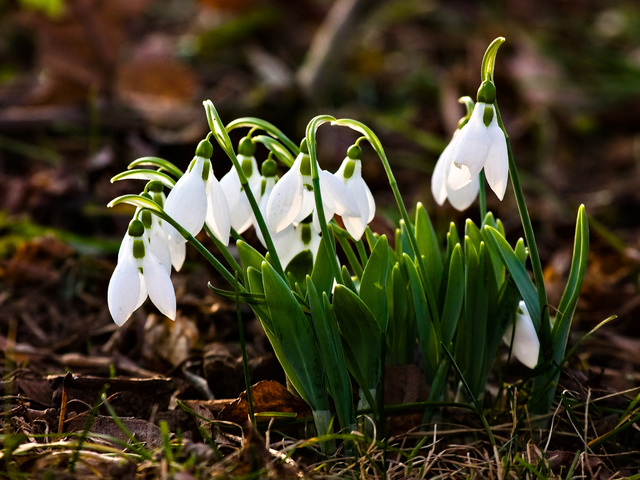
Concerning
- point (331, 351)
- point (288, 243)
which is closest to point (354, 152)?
point (288, 243)

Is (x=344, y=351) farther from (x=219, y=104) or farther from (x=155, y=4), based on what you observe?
(x=155, y=4)

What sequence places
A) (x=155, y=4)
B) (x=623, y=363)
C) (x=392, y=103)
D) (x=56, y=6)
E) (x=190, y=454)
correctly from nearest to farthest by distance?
(x=190, y=454), (x=623, y=363), (x=56, y=6), (x=392, y=103), (x=155, y=4)

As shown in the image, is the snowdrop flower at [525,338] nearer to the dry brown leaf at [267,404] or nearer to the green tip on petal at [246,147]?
the dry brown leaf at [267,404]

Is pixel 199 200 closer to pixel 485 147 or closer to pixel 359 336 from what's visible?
pixel 359 336

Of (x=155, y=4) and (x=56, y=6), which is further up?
(x=155, y=4)

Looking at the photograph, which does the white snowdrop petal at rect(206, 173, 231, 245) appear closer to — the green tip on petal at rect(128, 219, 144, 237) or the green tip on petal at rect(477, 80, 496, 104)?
the green tip on petal at rect(128, 219, 144, 237)

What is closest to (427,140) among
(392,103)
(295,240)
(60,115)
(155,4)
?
(392,103)

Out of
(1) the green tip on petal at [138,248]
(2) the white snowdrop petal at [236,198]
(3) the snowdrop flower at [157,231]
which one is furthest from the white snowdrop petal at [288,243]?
(1) the green tip on petal at [138,248]
